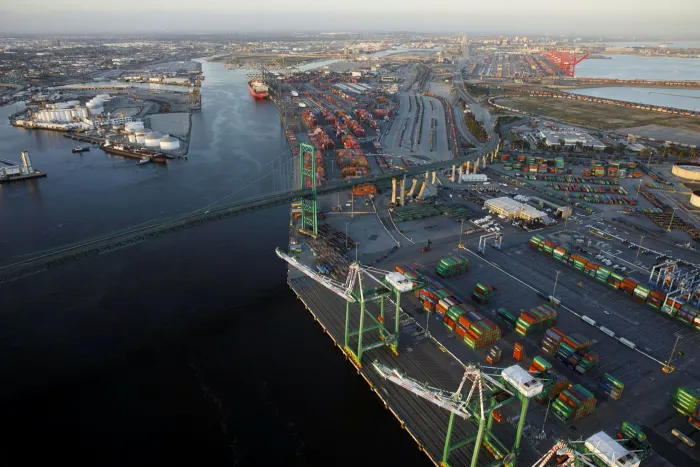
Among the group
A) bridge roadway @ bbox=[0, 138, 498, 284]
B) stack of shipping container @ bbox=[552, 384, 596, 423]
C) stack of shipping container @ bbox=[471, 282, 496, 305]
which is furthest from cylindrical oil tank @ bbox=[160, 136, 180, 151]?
stack of shipping container @ bbox=[552, 384, 596, 423]

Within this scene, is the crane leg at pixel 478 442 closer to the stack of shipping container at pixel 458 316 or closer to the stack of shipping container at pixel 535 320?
the stack of shipping container at pixel 458 316

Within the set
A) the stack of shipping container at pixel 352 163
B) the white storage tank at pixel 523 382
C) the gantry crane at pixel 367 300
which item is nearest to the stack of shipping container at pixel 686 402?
the white storage tank at pixel 523 382

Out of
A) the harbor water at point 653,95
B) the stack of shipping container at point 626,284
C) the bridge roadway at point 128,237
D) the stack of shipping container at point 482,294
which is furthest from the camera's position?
the harbor water at point 653,95

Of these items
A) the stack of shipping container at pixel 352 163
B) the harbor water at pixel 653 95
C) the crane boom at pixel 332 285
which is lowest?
the stack of shipping container at pixel 352 163

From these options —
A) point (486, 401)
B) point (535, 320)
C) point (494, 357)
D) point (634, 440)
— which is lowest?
point (494, 357)

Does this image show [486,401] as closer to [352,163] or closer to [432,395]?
[432,395]

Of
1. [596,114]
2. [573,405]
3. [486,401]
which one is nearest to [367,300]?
[486,401]

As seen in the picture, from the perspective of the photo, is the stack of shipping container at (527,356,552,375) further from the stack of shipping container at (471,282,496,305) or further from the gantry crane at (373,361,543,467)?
the stack of shipping container at (471,282,496,305)
